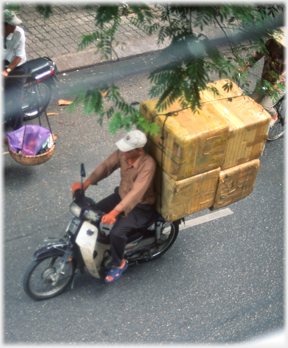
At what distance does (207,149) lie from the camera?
3336 millimetres

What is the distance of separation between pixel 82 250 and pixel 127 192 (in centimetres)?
63

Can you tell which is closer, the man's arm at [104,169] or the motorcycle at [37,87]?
the man's arm at [104,169]

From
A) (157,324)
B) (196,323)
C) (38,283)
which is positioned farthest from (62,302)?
(196,323)

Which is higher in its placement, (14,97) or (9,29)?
(9,29)

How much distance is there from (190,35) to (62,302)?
2621 mm

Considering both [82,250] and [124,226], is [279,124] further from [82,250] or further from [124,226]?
[82,250]

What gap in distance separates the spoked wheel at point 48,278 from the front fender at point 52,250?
0.09 meters

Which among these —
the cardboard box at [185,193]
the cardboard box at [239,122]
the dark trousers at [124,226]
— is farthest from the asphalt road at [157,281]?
the cardboard box at [239,122]

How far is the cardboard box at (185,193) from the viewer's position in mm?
3455

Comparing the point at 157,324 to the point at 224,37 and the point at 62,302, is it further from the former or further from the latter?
the point at 224,37

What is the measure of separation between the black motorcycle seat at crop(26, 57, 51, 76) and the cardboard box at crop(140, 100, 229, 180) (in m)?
2.64

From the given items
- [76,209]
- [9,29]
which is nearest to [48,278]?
[76,209]

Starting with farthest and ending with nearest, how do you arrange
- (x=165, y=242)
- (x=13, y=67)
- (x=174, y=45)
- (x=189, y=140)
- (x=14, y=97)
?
1. (x=14, y=97)
2. (x=13, y=67)
3. (x=165, y=242)
4. (x=189, y=140)
5. (x=174, y=45)

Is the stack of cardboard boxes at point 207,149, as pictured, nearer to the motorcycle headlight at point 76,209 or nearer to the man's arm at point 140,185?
the man's arm at point 140,185
